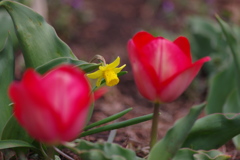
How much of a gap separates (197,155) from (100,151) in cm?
33

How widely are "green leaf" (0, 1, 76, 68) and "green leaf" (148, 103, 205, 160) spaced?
0.48 metres

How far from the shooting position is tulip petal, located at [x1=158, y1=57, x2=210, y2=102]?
43.6 inches

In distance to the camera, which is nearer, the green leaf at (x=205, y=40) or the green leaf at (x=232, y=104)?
the green leaf at (x=232, y=104)

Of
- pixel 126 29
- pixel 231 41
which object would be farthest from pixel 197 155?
pixel 126 29

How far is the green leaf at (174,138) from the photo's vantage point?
1112mm

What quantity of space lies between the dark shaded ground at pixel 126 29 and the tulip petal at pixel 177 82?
1.17 metres

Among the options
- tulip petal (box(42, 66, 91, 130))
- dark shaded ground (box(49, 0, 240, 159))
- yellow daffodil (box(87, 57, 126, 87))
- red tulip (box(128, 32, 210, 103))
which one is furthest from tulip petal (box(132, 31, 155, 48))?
dark shaded ground (box(49, 0, 240, 159))

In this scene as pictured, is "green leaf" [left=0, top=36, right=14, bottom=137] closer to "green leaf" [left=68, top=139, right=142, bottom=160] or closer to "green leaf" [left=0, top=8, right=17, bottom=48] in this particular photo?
"green leaf" [left=0, top=8, right=17, bottom=48]

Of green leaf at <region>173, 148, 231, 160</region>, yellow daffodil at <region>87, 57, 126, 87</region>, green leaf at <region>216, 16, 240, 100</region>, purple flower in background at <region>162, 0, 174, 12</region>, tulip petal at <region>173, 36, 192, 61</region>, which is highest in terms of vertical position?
purple flower in background at <region>162, 0, 174, 12</region>

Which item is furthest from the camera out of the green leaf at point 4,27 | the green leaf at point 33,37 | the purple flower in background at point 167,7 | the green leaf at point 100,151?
the purple flower in background at point 167,7

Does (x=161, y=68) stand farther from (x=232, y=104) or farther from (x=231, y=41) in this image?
(x=232, y=104)

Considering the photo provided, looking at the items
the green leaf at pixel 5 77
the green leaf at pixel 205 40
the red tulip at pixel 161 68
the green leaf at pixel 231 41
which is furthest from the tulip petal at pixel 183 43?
the green leaf at pixel 205 40

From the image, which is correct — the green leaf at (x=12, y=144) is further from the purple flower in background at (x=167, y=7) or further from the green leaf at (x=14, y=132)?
the purple flower in background at (x=167, y=7)

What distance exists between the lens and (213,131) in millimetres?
1498
